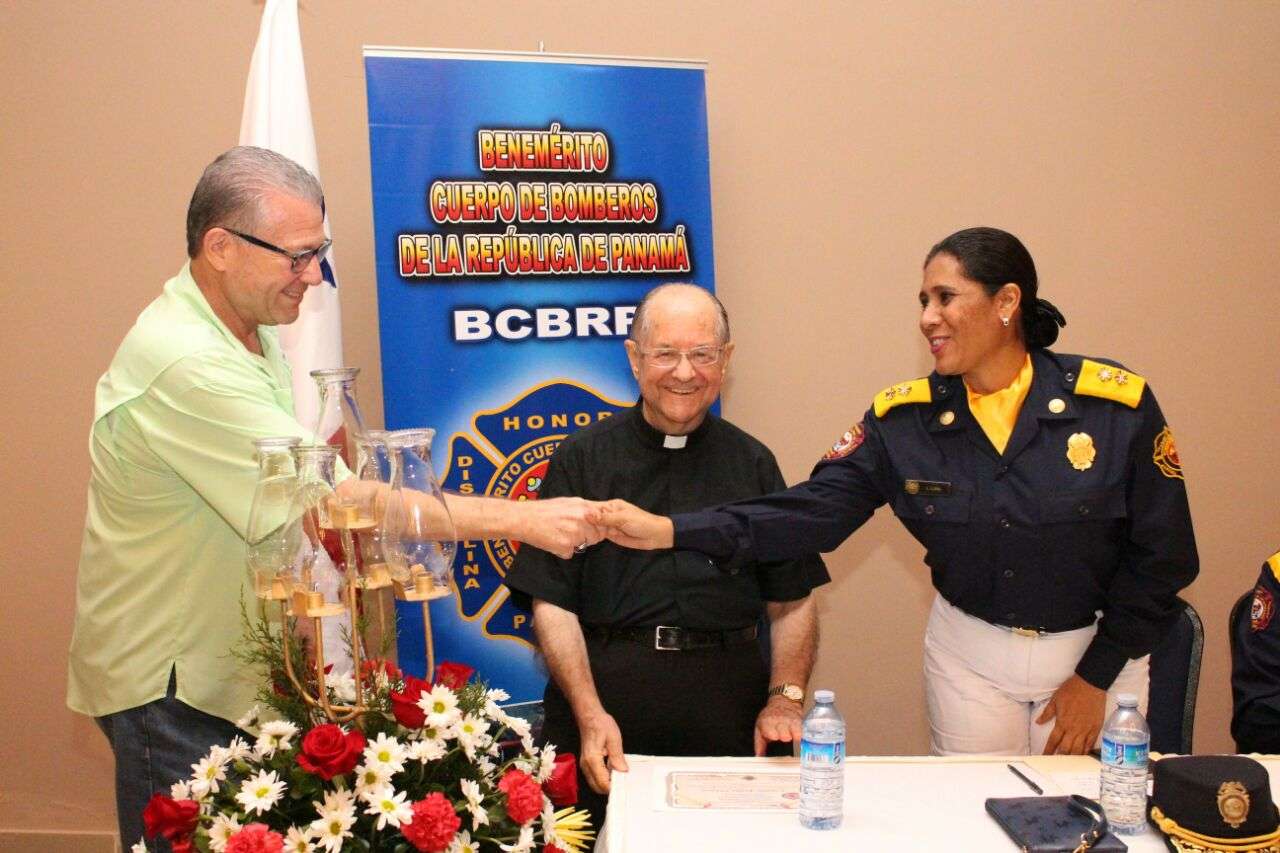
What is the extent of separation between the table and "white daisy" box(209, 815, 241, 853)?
65 cm

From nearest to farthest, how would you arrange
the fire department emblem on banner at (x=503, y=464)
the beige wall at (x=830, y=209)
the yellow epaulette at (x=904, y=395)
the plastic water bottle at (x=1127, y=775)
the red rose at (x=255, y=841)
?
the red rose at (x=255, y=841) < the plastic water bottle at (x=1127, y=775) < the yellow epaulette at (x=904, y=395) < the fire department emblem on banner at (x=503, y=464) < the beige wall at (x=830, y=209)

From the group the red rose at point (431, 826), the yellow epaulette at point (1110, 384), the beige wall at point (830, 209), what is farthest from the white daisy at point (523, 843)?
the beige wall at point (830, 209)

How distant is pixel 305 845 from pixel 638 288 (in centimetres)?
241

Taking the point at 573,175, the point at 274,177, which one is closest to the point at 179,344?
the point at 274,177

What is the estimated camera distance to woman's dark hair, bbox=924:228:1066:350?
2.67 meters

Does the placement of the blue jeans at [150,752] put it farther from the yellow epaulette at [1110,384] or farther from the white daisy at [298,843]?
the yellow epaulette at [1110,384]

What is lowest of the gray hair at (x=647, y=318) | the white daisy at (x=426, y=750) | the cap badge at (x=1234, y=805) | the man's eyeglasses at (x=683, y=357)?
the cap badge at (x=1234, y=805)

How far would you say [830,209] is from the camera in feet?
13.7

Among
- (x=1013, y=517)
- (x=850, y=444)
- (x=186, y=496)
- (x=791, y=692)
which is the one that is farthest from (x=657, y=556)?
(x=186, y=496)

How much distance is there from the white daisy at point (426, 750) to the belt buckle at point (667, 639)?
1164 mm

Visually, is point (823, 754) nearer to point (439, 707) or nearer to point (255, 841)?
point (439, 707)

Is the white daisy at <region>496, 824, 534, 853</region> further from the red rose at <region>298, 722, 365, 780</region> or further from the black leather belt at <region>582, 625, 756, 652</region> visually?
the black leather belt at <region>582, 625, 756, 652</region>

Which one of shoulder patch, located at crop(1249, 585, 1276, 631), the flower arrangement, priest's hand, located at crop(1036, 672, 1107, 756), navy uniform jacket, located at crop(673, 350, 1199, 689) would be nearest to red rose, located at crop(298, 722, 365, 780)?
the flower arrangement

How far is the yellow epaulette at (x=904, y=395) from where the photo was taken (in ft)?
9.20
